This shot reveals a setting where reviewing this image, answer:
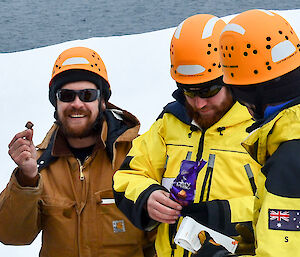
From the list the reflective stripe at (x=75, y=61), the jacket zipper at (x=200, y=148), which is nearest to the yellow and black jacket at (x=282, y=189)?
the jacket zipper at (x=200, y=148)

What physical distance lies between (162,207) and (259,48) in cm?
77

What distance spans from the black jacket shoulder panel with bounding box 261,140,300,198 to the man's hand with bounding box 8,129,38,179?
139 centimetres

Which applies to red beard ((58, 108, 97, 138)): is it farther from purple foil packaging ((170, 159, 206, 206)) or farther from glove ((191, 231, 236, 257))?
glove ((191, 231, 236, 257))

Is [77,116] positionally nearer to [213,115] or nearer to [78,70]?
[78,70]

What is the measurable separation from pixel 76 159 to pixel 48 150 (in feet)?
0.60

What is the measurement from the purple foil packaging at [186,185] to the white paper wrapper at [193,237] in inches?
4.3

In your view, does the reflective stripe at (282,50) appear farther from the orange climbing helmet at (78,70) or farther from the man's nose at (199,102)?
the orange climbing helmet at (78,70)

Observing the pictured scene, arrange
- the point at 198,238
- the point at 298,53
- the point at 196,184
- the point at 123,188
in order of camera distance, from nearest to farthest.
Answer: the point at 298,53 → the point at 198,238 → the point at 196,184 → the point at 123,188

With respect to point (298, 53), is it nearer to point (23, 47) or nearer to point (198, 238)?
point (198, 238)

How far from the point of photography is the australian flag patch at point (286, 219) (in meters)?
1.48

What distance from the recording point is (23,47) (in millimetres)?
11930

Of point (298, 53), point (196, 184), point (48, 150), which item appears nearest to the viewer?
point (298, 53)

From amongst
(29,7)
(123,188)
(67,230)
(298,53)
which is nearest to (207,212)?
(123,188)

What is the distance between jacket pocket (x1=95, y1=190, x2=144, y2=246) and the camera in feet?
8.78
